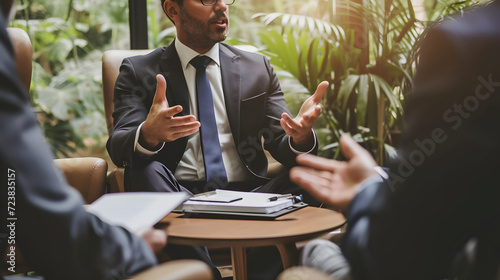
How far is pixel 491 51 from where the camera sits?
72 centimetres

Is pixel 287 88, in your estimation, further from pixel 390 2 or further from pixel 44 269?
pixel 44 269

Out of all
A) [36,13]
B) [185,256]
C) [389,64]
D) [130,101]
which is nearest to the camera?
[185,256]

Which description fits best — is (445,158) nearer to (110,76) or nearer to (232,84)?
(232,84)

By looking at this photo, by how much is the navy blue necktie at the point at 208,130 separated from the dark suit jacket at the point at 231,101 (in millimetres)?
68

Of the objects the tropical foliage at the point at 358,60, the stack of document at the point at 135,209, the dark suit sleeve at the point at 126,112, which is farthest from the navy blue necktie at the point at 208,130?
the stack of document at the point at 135,209

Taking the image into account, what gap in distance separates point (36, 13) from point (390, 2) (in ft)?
7.70

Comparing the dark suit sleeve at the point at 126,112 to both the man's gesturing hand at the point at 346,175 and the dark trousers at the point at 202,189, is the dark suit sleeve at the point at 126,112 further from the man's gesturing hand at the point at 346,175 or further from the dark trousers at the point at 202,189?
the man's gesturing hand at the point at 346,175

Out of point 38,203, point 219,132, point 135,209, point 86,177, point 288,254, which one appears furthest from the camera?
point 219,132

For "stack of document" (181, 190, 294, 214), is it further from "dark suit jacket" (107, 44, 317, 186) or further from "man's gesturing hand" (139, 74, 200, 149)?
"dark suit jacket" (107, 44, 317, 186)

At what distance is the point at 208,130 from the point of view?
2258mm

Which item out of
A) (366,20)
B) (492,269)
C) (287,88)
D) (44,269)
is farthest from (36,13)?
(492,269)

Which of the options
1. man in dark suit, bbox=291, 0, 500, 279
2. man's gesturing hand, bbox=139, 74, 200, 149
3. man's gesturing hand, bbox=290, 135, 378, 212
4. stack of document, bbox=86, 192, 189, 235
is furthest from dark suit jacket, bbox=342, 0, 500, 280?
man's gesturing hand, bbox=139, 74, 200, 149

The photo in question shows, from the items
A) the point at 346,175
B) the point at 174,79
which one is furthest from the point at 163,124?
the point at 346,175

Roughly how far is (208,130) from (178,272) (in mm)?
1466
